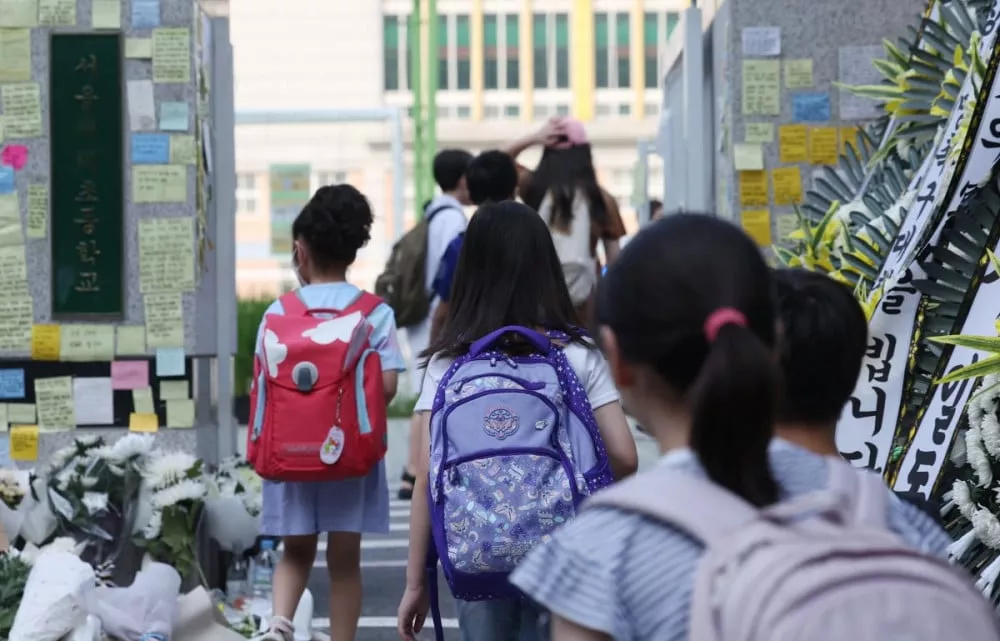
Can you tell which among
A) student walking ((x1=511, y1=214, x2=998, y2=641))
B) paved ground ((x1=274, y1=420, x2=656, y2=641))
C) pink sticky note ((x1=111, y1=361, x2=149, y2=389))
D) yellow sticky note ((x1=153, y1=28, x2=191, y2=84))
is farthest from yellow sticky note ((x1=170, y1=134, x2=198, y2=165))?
student walking ((x1=511, y1=214, x2=998, y2=641))

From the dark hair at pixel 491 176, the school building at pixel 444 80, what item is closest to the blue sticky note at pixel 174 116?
the dark hair at pixel 491 176

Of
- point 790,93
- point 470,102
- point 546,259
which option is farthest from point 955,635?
point 470,102

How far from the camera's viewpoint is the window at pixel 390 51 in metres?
85.1

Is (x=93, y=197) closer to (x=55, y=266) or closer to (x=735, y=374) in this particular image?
(x=55, y=266)

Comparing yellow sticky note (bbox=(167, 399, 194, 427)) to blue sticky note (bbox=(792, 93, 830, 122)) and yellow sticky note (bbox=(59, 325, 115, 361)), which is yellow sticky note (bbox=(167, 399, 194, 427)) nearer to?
yellow sticky note (bbox=(59, 325, 115, 361))

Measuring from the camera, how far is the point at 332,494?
5.93 metres

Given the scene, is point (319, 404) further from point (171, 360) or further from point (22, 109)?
point (22, 109)

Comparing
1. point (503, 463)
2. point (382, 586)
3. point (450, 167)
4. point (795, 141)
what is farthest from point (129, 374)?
point (503, 463)

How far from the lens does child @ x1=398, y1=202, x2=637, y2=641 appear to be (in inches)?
160

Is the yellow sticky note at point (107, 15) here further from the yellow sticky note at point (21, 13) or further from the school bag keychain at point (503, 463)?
the school bag keychain at point (503, 463)

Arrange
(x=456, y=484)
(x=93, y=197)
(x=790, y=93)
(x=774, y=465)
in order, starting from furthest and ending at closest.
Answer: (x=790, y=93)
(x=93, y=197)
(x=456, y=484)
(x=774, y=465)

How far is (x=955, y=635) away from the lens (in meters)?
1.91

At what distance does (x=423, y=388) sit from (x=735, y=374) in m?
2.23

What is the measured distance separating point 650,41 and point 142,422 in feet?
280
